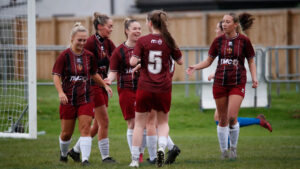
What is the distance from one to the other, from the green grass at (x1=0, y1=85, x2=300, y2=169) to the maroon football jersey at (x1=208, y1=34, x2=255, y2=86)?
122cm

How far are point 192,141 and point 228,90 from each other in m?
2.96

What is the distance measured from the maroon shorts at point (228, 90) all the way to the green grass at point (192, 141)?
1001 mm

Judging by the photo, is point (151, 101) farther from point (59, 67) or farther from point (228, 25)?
point (228, 25)

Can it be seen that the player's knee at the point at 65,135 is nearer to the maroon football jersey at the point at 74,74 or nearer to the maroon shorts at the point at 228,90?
the maroon football jersey at the point at 74,74

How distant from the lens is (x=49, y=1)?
1201 inches

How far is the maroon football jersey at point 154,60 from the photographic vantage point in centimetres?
746

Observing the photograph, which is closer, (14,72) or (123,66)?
(123,66)

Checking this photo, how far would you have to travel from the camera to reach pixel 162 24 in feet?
24.6

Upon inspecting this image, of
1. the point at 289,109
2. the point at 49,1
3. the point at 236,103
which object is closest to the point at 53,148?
the point at 236,103

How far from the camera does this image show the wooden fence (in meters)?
23.0

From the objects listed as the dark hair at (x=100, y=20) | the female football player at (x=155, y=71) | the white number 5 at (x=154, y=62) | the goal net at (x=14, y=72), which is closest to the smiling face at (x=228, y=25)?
the female football player at (x=155, y=71)

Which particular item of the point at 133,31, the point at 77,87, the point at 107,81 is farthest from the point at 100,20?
the point at 77,87

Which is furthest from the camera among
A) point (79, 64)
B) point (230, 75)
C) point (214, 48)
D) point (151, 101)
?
point (214, 48)

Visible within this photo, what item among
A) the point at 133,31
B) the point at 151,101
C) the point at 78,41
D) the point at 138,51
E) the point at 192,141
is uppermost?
the point at 133,31
